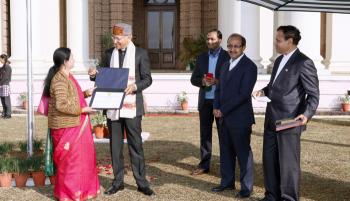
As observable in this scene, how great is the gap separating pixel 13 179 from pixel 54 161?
0.94 metres

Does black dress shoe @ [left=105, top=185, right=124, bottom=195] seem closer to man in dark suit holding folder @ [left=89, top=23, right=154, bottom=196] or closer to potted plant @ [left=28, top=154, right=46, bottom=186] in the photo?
man in dark suit holding folder @ [left=89, top=23, right=154, bottom=196]

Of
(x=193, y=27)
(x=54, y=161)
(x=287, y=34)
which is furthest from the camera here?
(x=193, y=27)

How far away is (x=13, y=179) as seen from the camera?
698 cm

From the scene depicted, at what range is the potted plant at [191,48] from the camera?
21828 millimetres

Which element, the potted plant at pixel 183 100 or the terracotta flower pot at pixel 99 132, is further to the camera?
the potted plant at pixel 183 100

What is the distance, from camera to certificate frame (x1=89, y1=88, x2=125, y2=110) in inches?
234

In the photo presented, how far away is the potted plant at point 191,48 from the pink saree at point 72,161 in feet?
49.9

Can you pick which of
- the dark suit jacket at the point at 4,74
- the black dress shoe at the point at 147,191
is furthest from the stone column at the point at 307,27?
the black dress shoe at the point at 147,191

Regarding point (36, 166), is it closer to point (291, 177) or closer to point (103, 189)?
point (103, 189)

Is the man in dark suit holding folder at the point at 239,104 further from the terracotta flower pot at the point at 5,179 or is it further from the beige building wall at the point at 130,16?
the beige building wall at the point at 130,16

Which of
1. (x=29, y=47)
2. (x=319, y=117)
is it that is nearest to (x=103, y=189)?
(x=29, y=47)

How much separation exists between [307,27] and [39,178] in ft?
35.5

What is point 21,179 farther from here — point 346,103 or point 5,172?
point 346,103

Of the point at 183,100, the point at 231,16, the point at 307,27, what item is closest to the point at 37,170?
the point at 183,100
